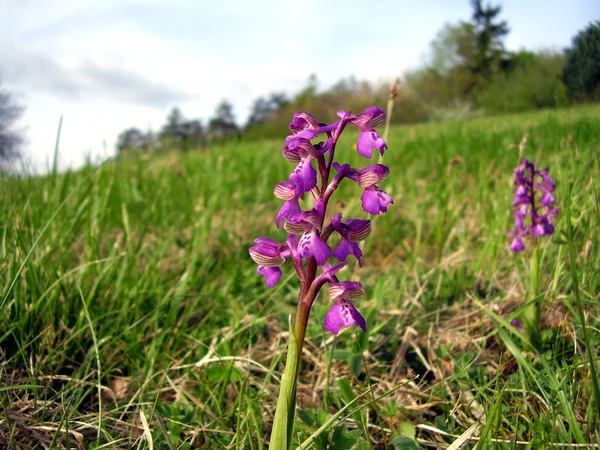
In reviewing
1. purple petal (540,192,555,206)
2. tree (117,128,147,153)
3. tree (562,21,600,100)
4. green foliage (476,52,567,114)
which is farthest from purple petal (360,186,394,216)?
tree (117,128,147,153)

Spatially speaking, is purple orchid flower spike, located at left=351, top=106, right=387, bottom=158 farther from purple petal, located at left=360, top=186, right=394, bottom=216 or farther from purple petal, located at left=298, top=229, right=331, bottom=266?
purple petal, located at left=298, top=229, right=331, bottom=266

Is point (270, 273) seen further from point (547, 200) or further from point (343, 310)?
point (547, 200)

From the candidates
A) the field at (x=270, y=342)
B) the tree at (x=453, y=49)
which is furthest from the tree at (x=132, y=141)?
the tree at (x=453, y=49)

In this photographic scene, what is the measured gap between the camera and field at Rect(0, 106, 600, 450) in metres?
1.67

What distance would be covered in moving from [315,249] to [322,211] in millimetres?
115

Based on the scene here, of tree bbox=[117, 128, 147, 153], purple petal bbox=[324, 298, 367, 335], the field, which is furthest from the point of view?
tree bbox=[117, 128, 147, 153]

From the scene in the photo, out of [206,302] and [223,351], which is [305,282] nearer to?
[223,351]

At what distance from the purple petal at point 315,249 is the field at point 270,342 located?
53cm

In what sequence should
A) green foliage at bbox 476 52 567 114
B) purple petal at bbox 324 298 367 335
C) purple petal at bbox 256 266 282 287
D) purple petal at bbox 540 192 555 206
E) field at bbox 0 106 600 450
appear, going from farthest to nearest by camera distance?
green foliage at bbox 476 52 567 114, purple petal at bbox 540 192 555 206, field at bbox 0 106 600 450, purple petal at bbox 256 266 282 287, purple petal at bbox 324 298 367 335

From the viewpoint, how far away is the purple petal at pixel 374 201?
1366 millimetres

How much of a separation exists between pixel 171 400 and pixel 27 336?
70 centimetres

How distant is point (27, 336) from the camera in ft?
6.57

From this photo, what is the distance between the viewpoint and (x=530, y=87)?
13.0 feet

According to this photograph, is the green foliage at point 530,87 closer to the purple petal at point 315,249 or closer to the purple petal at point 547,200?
the purple petal at point 547,200
